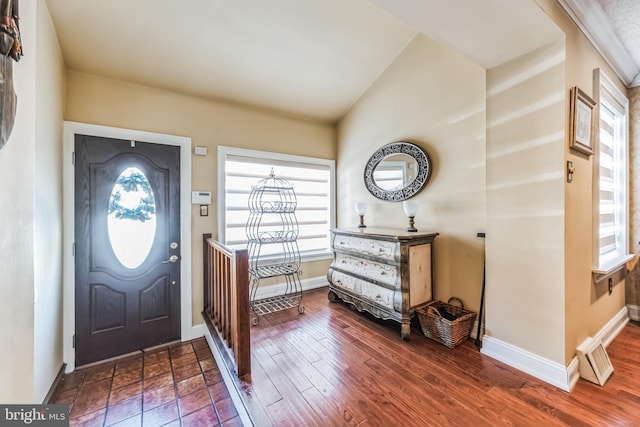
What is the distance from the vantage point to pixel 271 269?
327 centimetres

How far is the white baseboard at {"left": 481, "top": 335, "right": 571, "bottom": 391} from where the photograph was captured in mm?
1759

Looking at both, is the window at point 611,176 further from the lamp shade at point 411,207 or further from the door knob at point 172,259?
the door knob at point 172,259

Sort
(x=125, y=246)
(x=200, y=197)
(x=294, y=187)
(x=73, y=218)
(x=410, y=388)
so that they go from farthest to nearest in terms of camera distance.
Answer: (x=294, y=187) → (x=200, y=197) → (x=125, y=246) → (x=73, y=218) → (x=410, y=388)

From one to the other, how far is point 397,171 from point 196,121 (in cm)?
242

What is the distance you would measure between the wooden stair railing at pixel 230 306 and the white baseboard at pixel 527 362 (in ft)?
6.48

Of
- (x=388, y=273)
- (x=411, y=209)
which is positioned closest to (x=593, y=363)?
(x=388, y=273)

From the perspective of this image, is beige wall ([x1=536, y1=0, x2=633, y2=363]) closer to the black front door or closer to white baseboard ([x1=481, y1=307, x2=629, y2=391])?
white baseboard ([x1=481, y1=307, x2=629, y2=391])

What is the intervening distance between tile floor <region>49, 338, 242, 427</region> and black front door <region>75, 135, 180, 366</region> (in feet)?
0.83

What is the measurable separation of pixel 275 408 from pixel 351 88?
352 centimetres

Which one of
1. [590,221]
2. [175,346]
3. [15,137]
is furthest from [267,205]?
[590,221]

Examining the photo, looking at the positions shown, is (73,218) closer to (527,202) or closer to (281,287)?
(281,287)

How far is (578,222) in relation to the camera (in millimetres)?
1929

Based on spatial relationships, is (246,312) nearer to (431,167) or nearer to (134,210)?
(134,210)

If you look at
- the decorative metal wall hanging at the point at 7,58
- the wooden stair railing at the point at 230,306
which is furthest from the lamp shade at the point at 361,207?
the decorative metal wall hanging at the point at 7,58
